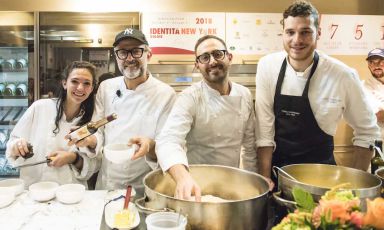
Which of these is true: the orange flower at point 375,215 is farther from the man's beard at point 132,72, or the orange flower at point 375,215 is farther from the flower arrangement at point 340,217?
the man's beard at point 132,72

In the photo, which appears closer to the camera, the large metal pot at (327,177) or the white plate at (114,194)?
the large metal pot at (327,177)

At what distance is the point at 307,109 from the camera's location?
5.01 feet

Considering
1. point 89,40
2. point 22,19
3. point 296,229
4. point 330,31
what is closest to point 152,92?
point 296,229

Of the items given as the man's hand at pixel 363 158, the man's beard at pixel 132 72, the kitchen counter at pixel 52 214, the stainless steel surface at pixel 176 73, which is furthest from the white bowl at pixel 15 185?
the stainless steel surface at pixel 176 73

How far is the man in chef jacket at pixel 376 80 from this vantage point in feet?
9.62

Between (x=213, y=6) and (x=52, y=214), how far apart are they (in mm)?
2760

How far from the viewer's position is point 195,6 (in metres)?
3.39

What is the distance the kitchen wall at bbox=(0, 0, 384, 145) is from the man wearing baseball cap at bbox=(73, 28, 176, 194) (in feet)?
5.31

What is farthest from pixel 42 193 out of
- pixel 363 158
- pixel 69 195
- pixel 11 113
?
pixel 11 113

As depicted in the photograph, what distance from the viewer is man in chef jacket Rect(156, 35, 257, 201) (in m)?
1.55

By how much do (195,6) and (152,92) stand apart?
6.24 ft

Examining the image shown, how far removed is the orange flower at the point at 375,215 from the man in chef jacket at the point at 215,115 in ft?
2.95

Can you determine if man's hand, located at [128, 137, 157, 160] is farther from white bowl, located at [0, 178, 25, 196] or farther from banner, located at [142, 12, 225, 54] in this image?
banner, located at [142, 12, 225, 54]

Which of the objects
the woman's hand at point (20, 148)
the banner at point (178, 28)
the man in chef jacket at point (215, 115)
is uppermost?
the banner at point (178, 28)
